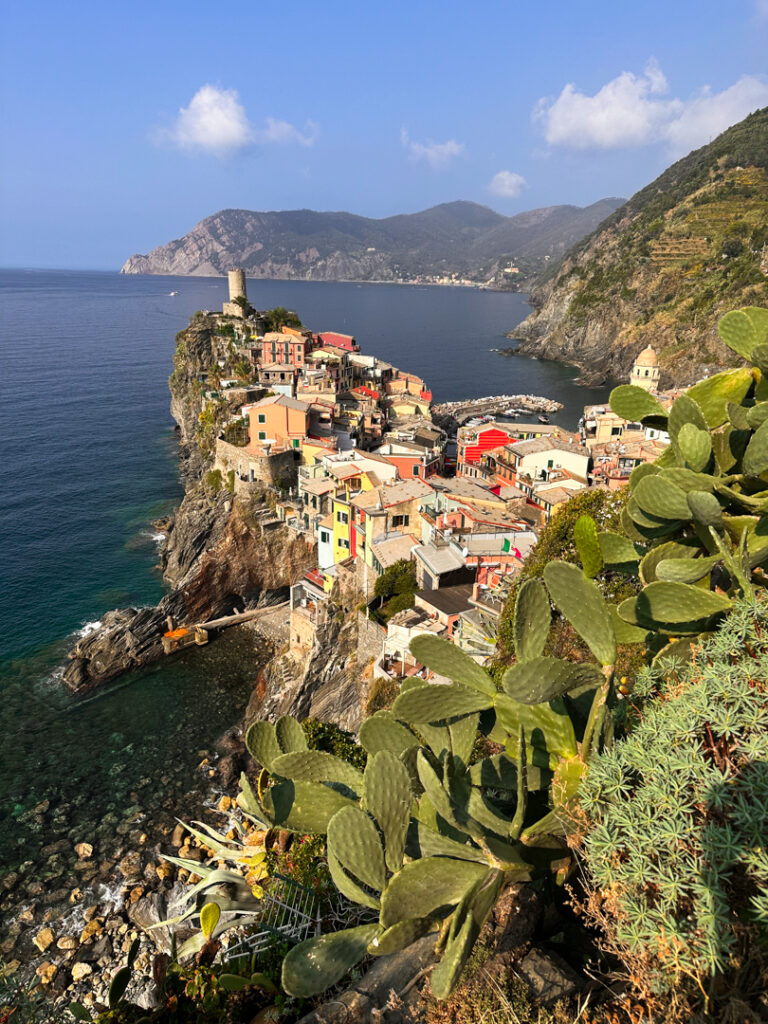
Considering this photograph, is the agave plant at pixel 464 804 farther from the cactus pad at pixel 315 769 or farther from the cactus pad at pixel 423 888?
the cactus pad at pixel 315 769

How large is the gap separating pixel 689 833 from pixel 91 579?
38.0 m

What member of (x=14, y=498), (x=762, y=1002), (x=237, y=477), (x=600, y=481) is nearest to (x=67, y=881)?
(x=762, y=1002)

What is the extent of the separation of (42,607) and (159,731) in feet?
43.5

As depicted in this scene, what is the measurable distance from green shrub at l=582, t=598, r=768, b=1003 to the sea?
21312 millimetres

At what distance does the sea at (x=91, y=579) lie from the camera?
72.9 feet

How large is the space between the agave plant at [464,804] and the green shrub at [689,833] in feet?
2.13

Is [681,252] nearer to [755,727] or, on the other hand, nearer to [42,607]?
[42,607]

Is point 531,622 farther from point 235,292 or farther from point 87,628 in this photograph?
point 235,292

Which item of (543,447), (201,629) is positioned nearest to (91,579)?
(201,629)

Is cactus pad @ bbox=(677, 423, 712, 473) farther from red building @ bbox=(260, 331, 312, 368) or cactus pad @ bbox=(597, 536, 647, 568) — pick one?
red building @ bbox=(260, 331, 312, 368)

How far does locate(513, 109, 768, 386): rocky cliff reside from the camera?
86.4 m

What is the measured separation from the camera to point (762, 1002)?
3215 millimetres

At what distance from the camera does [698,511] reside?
528 centimetres

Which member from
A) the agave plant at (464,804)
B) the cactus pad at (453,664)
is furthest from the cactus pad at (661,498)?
the cactus pad at (453,664)
